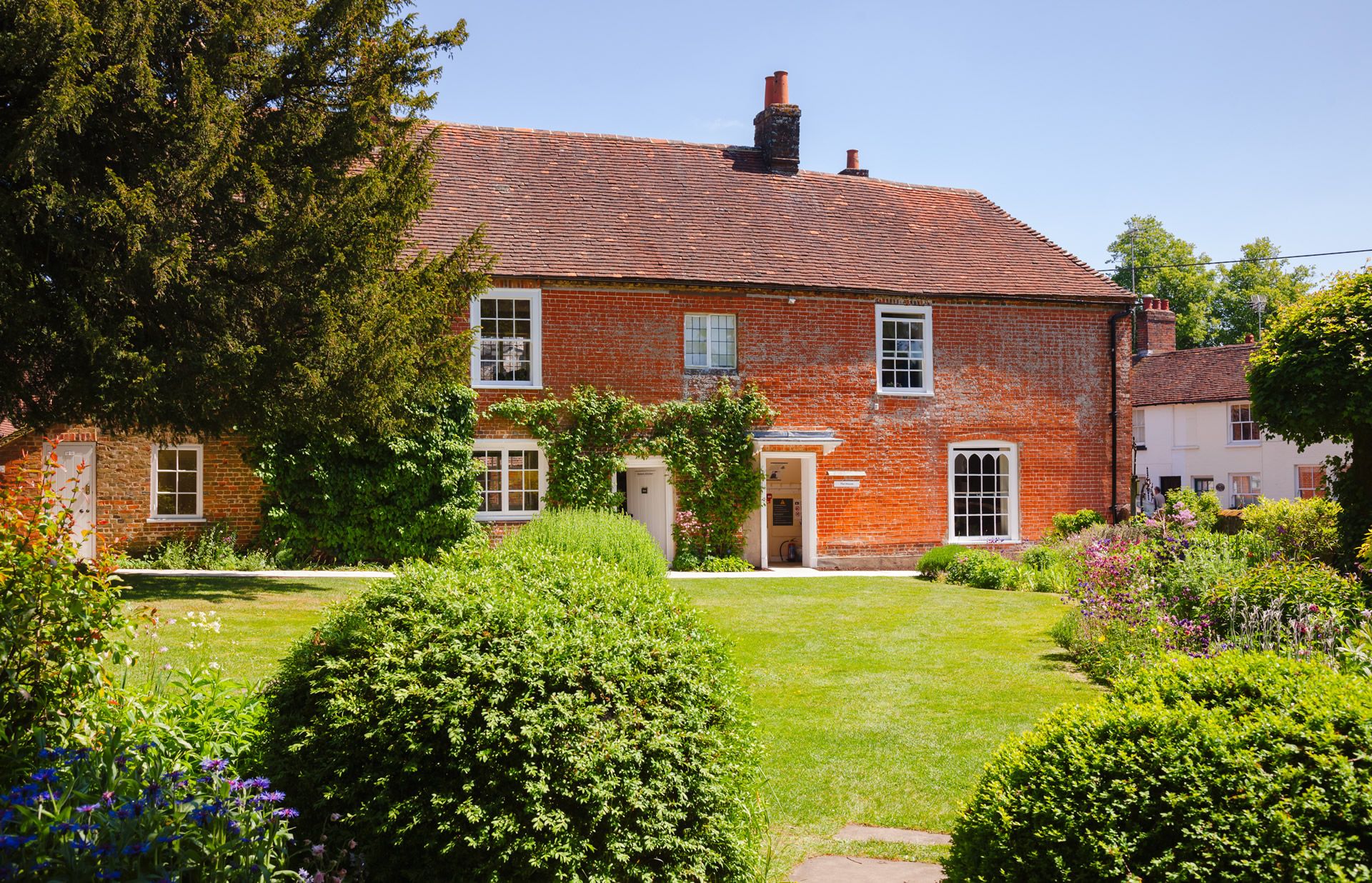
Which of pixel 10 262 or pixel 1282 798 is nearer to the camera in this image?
pixel 1282 798

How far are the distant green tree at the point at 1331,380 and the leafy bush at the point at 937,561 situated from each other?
27.7 ft

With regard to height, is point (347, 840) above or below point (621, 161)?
below

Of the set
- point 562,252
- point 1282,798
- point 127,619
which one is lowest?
point 1282,798

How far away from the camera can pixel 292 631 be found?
11.6 meters

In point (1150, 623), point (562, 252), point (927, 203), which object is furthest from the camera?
point (927, 203)

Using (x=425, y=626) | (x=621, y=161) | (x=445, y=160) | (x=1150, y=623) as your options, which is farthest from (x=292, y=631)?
(x=621, y=161)

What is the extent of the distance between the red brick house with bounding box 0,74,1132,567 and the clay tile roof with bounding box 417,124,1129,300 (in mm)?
54

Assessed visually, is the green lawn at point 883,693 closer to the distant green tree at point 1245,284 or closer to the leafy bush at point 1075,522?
the leafy bush at point 1075,522

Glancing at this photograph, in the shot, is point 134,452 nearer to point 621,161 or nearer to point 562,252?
point 562,252

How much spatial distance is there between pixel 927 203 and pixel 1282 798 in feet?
80.0

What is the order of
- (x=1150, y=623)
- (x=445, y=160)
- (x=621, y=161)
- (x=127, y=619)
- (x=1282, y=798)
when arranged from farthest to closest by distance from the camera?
(x=621, y=161)
(x=445, y=160)
(x=1150, y=623)
(x=127, y=619)
(x=1282, y=798)

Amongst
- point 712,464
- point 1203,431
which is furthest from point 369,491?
point 1203,431

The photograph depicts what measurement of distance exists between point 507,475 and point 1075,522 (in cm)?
1237

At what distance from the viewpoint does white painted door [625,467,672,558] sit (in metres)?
21.2
